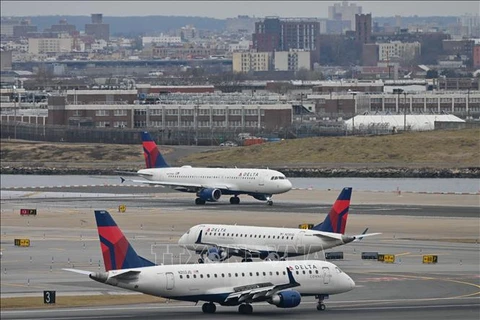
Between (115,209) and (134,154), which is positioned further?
(134,154)

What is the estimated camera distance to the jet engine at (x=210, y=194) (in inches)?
5123

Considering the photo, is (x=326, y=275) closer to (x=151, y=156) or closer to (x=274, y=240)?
(x=274, y=240)

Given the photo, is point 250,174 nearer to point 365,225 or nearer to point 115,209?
point 115,209

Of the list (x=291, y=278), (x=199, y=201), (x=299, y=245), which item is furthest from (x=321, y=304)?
(x=199, y=201)

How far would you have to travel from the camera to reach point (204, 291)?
67938 millimetres

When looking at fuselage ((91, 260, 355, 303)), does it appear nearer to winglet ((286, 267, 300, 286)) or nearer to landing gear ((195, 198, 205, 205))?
winglet ((286, 267, 300, 286))

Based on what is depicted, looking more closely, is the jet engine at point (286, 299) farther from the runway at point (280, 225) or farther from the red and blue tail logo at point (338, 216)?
the red and blue tail logo at point (338, 216)

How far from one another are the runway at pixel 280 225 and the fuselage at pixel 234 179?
1.66m

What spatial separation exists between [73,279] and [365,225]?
3448cm

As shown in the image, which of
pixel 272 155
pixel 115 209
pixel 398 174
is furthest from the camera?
pixel 272 155

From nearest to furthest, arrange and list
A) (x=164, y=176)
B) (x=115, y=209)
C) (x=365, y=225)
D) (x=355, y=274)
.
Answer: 1. (x=355, y=274)
2. (x=365, y=225)
3. (x=115, y=209)
4. (x=164, y=176)

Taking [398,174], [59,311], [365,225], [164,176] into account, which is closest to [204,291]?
[59,311]

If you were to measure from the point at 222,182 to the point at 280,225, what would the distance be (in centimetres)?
2221

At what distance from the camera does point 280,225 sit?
360 ft
